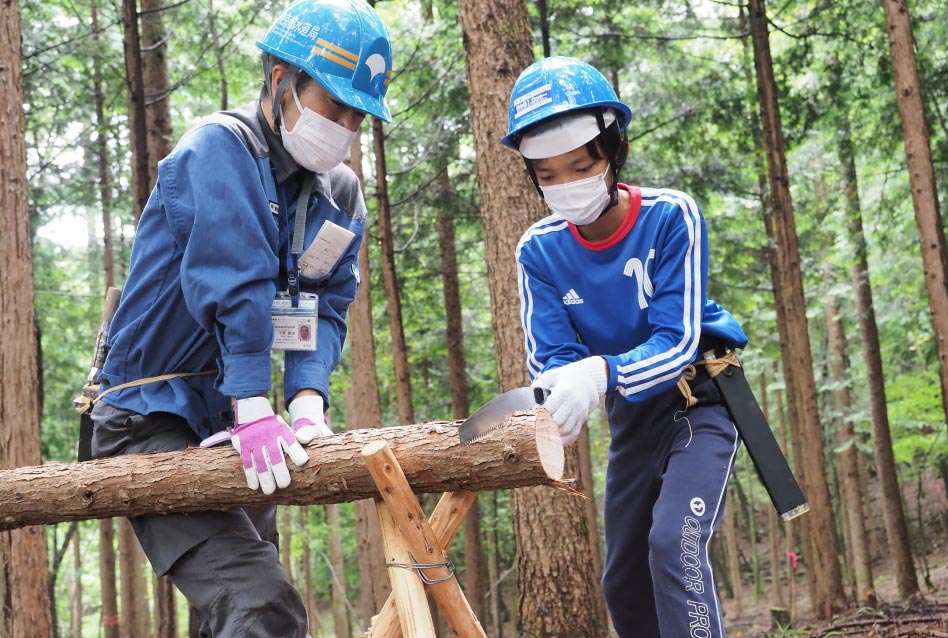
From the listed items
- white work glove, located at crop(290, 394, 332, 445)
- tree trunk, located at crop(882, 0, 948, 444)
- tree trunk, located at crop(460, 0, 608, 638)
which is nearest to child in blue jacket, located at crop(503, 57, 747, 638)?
white work glove, located at crop(290, 394, 332, 445)

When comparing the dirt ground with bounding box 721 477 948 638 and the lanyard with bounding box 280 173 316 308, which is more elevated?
the lanyard with bounding box 280 173 316 308

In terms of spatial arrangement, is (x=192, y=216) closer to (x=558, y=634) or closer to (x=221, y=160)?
(x=221, y=160)

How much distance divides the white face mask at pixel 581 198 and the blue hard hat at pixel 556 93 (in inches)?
10.5

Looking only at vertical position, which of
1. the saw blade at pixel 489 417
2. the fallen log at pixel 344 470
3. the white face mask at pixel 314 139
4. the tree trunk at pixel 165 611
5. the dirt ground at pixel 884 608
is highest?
the white face mask at pixel 314 139

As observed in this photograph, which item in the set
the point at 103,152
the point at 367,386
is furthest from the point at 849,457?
the point at 103,152

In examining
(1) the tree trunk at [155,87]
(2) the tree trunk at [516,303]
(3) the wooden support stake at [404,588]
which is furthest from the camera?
(1) the tree trunk at [155,87]

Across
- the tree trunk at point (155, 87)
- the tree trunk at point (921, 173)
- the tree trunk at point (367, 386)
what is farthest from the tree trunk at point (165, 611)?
the tree trunk at point (921, 173)

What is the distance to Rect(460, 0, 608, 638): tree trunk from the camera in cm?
549

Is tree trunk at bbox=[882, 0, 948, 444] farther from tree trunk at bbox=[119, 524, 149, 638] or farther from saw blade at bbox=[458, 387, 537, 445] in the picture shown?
tree trunk at bbox=[119, 524, 149, 638]

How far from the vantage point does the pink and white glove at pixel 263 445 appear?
9.36 feet

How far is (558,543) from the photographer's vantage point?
555cm

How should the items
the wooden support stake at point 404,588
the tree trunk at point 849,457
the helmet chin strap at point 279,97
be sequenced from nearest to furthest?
the wooden support stake at point 404,588, the helmet chin strap at point 279,97, the tree trunk at point 849,457

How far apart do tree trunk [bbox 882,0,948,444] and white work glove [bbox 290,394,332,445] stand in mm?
6663

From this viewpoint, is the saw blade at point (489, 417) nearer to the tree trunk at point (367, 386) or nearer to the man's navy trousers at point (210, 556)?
the man's navy trousers at point (210, 556)
